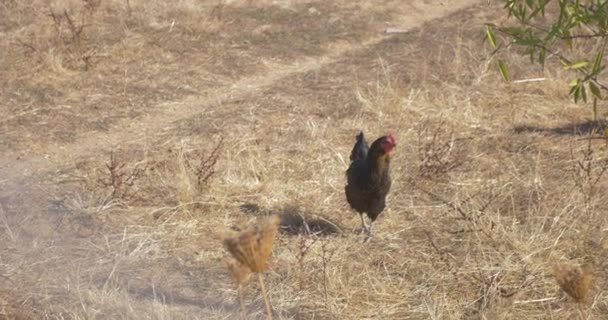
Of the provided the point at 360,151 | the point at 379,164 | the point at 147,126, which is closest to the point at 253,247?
the point at 379,164

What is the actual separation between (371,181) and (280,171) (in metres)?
1.29

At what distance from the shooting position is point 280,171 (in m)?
6.26

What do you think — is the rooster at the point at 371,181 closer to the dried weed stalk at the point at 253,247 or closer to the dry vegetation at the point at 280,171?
the dry vegetation at the point at 280,171

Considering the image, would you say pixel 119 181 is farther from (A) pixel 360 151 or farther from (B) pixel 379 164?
(B) pixel 379 164

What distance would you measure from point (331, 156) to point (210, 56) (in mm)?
3417

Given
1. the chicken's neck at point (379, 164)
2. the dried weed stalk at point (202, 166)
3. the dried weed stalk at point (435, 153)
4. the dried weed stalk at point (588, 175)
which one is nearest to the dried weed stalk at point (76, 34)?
the dried weed stalk at point (202, 166)

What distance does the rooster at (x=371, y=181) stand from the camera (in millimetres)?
5039

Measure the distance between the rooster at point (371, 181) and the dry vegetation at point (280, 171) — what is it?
0.24 metres

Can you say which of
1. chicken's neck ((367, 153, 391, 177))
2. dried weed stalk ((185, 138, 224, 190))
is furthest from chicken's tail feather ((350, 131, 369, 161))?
dried weed stalk ((185, 138, 224, 190))

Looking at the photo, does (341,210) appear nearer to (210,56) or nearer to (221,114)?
(221,114)

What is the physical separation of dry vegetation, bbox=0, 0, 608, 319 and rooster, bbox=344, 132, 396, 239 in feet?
0.80

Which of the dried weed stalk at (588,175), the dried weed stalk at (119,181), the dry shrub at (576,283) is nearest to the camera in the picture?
the dry shrub at (576,283)

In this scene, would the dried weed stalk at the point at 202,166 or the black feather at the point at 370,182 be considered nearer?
the black feather at the point at 370,182

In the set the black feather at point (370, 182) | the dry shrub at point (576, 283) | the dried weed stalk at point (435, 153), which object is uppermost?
the dry shrub at point (576, 283)
